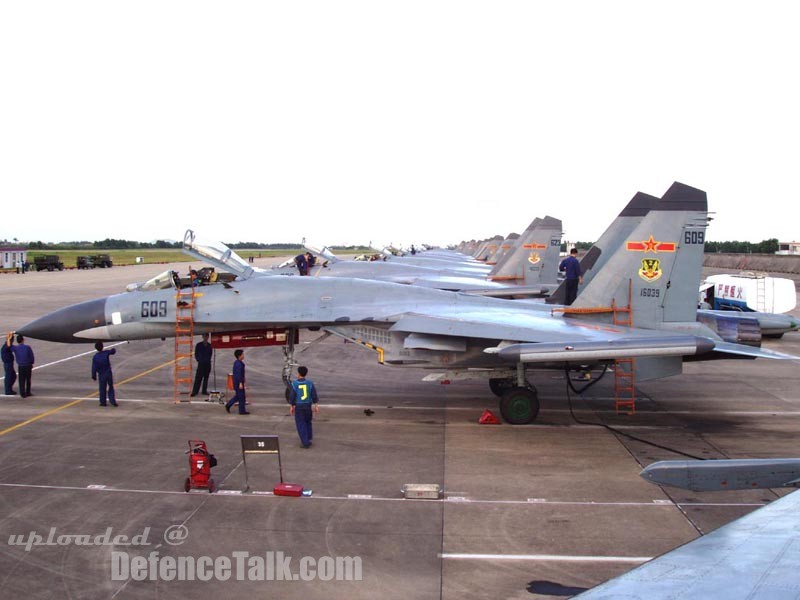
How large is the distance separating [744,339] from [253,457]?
1101 cm

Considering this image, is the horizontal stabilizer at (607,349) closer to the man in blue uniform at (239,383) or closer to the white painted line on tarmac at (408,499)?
the white painted line on tarmac at (408,499)

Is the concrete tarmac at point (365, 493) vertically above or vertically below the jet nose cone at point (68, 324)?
below

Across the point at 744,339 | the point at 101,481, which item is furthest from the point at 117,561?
the point at 744,339

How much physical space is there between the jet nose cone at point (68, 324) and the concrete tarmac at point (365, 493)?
53.6 inches

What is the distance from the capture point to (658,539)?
6934 millimetres

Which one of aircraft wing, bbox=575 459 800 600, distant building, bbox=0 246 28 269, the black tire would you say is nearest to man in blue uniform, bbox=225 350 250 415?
the black tire

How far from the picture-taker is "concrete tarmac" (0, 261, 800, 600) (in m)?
6.18

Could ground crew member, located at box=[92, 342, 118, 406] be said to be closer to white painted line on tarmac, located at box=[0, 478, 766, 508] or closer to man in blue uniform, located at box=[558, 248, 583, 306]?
white painted line on tarmac, located at box=[0, 478, 766, 508]

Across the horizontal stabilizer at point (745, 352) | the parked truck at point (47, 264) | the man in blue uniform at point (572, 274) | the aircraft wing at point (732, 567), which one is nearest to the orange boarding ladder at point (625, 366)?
the horizontal stabilizer at point (745, 352)

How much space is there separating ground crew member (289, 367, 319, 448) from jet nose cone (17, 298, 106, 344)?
18.7 feet

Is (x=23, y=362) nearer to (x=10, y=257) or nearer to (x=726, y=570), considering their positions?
(x=726, y=570)

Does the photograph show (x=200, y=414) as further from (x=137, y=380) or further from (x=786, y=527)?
(x=786, y=527)

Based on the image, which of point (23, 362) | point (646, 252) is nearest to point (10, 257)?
point (23, 362)

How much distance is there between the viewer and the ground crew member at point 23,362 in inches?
526
